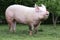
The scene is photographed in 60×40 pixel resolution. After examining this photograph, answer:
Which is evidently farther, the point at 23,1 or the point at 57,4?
the point at 23,1

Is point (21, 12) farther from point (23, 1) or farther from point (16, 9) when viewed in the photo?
point (23, 1)

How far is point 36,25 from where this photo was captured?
1248cm

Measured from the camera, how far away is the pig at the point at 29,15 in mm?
11920

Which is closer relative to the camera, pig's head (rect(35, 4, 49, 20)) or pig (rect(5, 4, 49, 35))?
pig's head (rect(35, 4, 49, 20))

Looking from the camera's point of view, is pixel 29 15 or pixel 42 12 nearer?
pixel 42 12

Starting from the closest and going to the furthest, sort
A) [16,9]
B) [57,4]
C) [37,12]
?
[37,12]
[16,9]
[57,4]

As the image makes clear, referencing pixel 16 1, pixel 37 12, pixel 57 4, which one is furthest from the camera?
pixel 16 1

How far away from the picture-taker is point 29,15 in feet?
40.3

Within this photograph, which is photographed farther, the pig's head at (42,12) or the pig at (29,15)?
the pig at (29,15)

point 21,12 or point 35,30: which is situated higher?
point 21,12

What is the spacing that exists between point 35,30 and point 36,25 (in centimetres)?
40

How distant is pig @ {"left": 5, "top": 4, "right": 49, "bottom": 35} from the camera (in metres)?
11.9

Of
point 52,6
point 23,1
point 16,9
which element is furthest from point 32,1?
point 16,9

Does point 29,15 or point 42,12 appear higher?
point 42,12
